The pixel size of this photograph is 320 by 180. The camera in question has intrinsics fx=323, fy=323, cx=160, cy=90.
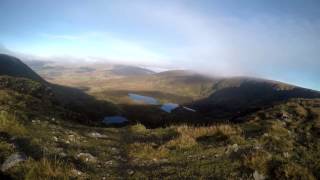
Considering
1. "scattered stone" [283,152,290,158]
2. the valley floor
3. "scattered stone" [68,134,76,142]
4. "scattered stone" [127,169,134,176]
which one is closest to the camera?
the valley floor

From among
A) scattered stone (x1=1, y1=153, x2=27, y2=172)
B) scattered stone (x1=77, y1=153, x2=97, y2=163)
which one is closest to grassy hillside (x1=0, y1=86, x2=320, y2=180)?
scattered stone (x1=77, y1=153, x2=97, y2=163)

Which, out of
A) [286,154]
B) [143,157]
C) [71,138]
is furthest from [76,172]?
[286,154]

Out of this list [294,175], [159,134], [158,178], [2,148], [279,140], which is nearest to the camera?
[294,175]

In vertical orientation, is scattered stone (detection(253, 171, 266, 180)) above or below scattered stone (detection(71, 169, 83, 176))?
above

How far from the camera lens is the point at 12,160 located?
11.1 meters

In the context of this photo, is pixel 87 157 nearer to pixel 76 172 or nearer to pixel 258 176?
pixel 76 172

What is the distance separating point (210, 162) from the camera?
13148 mm

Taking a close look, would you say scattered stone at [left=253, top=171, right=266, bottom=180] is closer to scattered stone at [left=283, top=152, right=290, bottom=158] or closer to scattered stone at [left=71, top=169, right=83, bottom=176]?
scattered stone at [left=283, top=152, right=290, bottom=158]

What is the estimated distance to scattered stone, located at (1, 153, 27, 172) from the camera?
10.8 m

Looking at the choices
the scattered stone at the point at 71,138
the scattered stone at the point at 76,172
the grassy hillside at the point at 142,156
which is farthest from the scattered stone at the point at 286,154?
the scattered stone at the point at 71,138

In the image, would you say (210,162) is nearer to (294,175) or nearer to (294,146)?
(294,175)

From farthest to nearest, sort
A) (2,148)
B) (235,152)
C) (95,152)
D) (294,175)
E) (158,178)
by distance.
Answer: (95,152), (235,152), (2,148), (158,178), (294,175)

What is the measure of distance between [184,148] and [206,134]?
15.7 ft

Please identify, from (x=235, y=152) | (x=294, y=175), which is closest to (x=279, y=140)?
(x=235, y=152)
